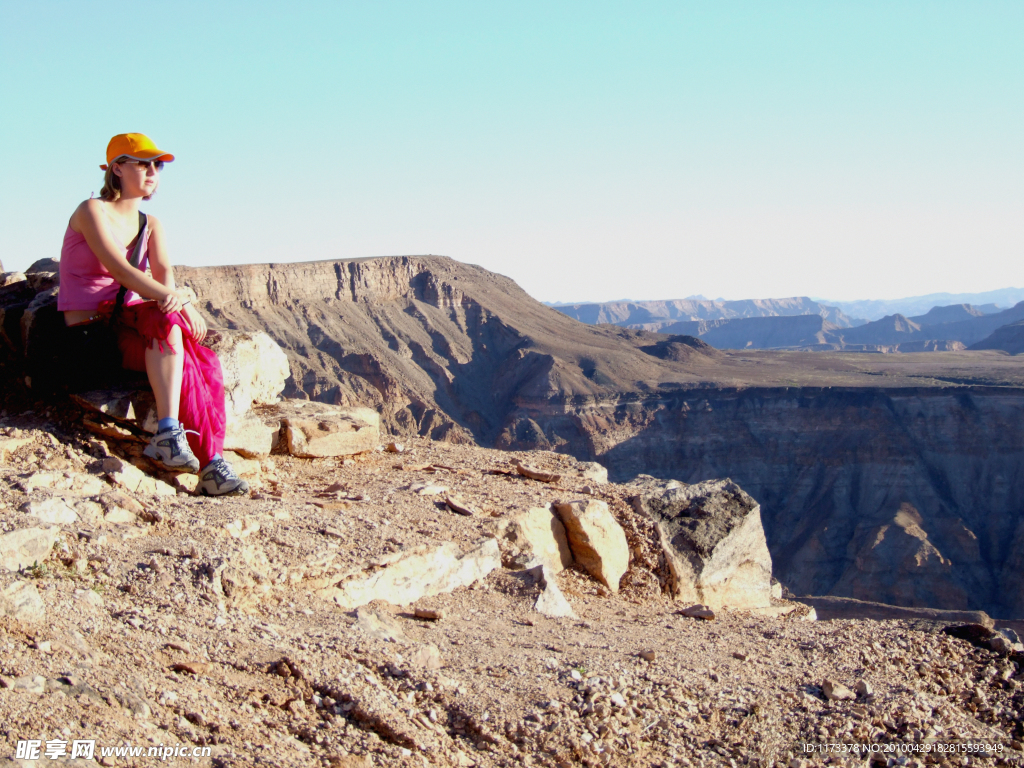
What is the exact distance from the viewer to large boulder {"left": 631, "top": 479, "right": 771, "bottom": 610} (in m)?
7.28

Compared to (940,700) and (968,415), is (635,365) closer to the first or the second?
(968,415)

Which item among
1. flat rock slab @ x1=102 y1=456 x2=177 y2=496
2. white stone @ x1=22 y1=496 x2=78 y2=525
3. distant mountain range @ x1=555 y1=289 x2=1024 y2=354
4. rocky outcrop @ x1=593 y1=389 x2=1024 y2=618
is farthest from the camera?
distant mountain range @ x1=555 y1=289 x2=1024 y2=354

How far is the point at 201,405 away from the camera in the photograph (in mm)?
5434

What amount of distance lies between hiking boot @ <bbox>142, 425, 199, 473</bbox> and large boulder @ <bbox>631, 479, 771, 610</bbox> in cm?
387

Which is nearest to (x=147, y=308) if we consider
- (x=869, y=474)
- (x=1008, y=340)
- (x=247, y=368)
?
(x=247, y=368)

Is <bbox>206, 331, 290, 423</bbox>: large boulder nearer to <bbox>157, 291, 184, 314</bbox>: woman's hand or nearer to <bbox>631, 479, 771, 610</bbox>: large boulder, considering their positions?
<bbox>157, 291, 184, 314</bbox>: woman's hand

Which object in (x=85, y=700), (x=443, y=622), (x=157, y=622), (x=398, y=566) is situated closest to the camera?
(x=85, y=700)

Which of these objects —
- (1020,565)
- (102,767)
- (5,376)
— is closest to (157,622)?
(102,767)

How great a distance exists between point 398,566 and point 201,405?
1633 mm

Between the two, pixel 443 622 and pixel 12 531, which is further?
pixel 443 622

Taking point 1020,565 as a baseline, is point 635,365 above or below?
above

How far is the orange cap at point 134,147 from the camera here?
514 centimetres

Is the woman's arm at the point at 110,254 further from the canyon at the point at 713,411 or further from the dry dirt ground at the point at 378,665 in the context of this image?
the canyon at the point at 713,411

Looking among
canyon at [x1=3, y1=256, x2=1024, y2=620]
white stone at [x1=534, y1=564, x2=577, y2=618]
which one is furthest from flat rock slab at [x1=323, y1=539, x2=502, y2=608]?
canyon at [x1=3, y1=256, x2=1024, y2=620]
